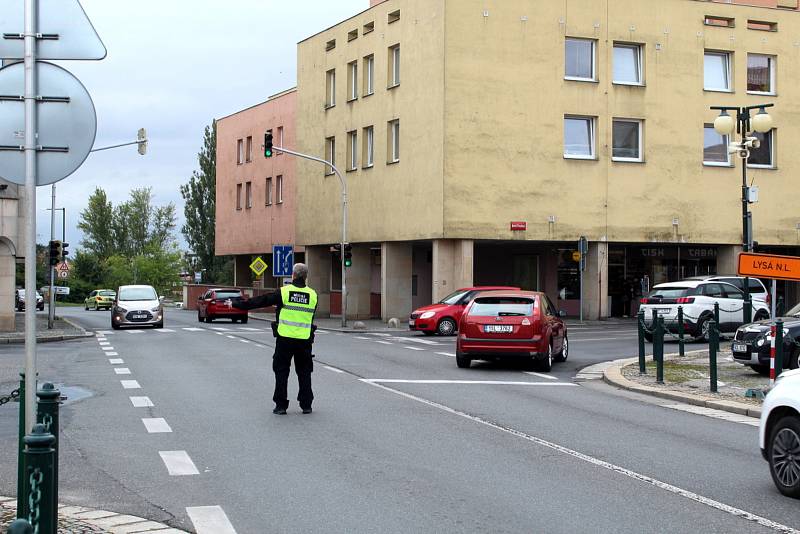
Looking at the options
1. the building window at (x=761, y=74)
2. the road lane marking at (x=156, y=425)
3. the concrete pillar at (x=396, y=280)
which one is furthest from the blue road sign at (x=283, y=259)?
the road lane marking at (x=156, y=425)

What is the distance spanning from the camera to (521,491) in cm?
803

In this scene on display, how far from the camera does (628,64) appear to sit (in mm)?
42000

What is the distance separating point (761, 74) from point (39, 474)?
43196mm

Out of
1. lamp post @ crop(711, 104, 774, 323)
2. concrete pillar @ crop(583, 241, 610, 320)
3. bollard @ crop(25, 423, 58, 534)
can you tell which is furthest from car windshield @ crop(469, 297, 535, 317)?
concrete pillar @ crop(583, 241, 610, 320)

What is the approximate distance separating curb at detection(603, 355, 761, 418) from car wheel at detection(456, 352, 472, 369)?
2579 millimetres

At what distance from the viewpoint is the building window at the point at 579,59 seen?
41.2m

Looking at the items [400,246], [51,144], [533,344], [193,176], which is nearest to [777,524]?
[51,144]

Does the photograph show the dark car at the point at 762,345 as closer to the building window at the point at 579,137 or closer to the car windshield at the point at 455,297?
the car windshield at the point at 455,297

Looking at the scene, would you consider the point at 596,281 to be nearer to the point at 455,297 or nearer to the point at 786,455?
the point at 455,297

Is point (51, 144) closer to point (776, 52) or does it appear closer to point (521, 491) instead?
point (521, 491)

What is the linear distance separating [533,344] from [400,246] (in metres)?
25.1

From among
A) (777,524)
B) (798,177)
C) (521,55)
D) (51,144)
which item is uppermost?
(521,55)

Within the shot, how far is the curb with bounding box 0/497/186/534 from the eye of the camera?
6.68m

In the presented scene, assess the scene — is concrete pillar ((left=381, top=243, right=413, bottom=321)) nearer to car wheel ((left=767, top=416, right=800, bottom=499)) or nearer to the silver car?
the silver car
